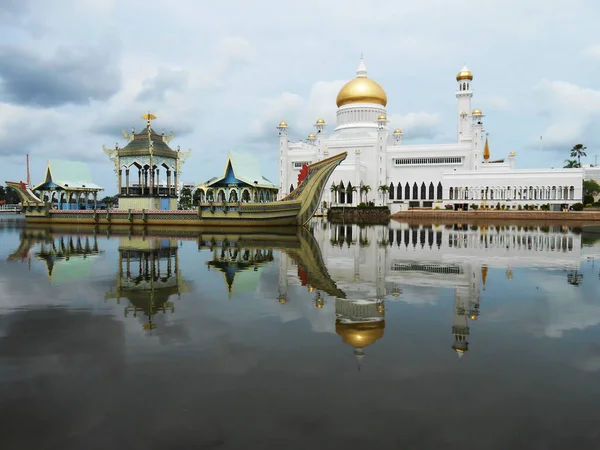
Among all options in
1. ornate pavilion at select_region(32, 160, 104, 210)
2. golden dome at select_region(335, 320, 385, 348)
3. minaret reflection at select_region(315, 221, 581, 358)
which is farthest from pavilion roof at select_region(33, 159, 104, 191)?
golden dome at select_region(335, 320, 385, 348)

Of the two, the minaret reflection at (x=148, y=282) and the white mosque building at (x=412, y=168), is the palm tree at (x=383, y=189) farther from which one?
the minaret reflection at (x=148, y=282)

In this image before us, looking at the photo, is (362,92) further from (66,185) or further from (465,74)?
(66,185)

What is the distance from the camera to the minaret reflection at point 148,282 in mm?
8578

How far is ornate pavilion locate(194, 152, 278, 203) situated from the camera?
3450 centimetres

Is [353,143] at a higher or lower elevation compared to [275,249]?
higher

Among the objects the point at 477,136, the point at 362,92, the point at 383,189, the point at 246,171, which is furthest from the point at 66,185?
the point at 477,136

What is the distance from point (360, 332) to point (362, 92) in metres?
66.9

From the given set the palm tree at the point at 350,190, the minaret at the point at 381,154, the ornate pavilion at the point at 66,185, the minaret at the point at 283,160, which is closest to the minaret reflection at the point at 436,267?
the ornate pavilion at the point at 66,185

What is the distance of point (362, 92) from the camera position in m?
70.0

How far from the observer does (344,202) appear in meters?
64.8

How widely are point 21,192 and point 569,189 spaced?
6094 centimetres

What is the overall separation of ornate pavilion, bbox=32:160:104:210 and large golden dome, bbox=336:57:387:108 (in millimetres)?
38780

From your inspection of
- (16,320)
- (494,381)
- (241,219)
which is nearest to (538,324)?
(494,381)

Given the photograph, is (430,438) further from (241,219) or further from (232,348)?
(241,219)
